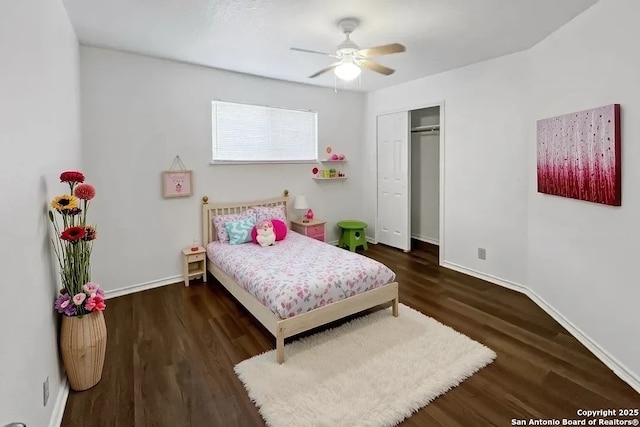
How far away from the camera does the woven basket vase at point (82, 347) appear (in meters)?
2.05

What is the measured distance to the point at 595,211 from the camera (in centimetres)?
260

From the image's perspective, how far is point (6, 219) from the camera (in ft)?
4.35

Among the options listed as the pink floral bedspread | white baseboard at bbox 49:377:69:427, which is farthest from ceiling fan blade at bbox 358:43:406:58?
white baseboard at bbox 49:377:69:427

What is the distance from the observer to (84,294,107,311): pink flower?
6.77 feet

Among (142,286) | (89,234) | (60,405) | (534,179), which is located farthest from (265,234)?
(534,179)

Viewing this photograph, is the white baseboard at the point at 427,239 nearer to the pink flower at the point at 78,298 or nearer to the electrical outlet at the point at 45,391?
the pink flower at the point at 78,298

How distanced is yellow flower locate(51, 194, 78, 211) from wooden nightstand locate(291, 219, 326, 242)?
10.1ft

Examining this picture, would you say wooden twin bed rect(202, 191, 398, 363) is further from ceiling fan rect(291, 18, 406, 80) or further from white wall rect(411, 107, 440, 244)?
white wall rect(411, 107, 440, 244)

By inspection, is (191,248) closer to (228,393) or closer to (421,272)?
(228,393)

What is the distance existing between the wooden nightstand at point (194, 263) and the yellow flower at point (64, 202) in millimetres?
1990

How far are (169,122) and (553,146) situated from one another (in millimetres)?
4057

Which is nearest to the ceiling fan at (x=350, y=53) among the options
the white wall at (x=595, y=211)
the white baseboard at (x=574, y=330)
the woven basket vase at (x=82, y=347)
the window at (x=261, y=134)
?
the white wall at (x=595, y=211)

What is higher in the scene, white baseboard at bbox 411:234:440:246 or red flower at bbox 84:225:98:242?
red flower at bbox 84:225:98:242

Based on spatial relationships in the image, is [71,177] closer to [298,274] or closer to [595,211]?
[298,274]
